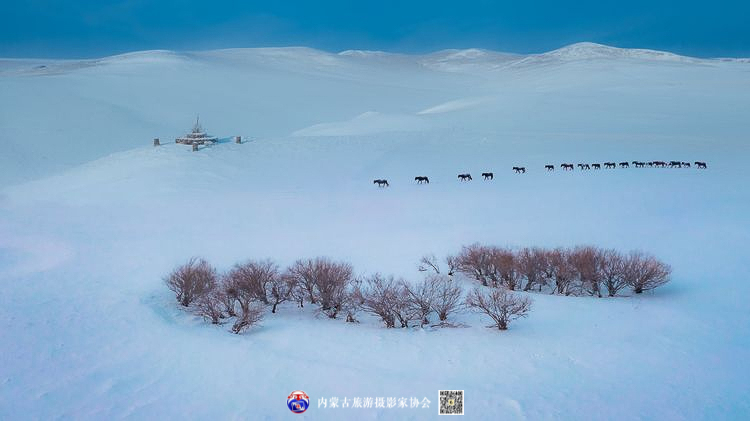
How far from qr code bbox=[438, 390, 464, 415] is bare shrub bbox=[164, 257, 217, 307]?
21.8 ft

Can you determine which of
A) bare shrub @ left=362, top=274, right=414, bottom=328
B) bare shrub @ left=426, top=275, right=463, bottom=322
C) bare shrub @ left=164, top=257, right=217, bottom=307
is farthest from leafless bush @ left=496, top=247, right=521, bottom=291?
bare shrub @ left=164, top=257, right=217, bottom=307

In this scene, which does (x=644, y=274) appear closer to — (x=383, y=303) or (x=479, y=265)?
(x=479, y=265)

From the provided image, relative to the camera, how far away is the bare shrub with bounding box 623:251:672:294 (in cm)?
1352

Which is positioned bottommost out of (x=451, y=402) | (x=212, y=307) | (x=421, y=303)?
(x=451, y=402)

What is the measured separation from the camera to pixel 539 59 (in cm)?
14462

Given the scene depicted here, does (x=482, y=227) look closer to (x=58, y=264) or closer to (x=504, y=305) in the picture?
(x=504, y=305)

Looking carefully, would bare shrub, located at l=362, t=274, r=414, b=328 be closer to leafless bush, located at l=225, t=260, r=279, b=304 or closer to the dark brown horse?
leafless bush, located at l=225, t=260, r=279, b=304

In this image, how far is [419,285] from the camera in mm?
12875

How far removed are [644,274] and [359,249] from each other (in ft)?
26.1

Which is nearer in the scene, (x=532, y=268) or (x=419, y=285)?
(x=419, y=285)

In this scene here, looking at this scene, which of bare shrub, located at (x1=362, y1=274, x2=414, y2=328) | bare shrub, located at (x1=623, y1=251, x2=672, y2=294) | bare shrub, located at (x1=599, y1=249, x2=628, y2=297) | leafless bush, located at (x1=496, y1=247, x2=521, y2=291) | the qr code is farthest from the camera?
leafless bush, located at (x1=496, y1=247, x2=521, y2=291)

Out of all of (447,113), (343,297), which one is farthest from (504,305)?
(447,113)

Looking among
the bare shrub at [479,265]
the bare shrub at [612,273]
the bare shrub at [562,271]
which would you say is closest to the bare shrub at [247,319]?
the bare shrub at [479,265]

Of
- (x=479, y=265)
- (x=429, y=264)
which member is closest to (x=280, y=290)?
(x=429, y=264)
